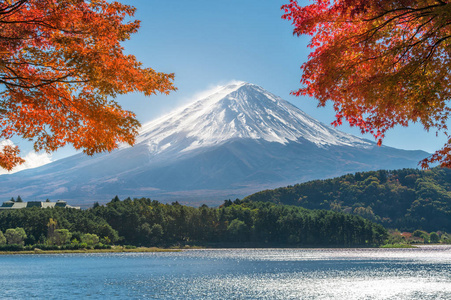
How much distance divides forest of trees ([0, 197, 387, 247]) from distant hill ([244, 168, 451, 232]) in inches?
1656

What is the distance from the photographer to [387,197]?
555 ft

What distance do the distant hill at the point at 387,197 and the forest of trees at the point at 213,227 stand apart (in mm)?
42062

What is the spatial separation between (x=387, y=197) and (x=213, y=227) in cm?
8340

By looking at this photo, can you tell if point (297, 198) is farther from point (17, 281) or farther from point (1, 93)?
point (1, 93)

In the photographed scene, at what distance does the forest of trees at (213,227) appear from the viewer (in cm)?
10031

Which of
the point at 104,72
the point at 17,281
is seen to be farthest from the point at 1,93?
the point at 17,281

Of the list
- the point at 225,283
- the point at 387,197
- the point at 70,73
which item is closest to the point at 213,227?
the point at 225,283

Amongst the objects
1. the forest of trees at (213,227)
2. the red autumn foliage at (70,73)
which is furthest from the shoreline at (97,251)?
the red autumn foliage at (70,73)

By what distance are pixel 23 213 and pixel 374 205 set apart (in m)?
119

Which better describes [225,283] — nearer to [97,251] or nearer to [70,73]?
[70,73]

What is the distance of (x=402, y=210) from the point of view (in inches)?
6403

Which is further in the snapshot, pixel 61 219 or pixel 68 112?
pixel 61 219

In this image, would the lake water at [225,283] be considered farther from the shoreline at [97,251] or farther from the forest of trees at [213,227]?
the forest of trees at [213,227]

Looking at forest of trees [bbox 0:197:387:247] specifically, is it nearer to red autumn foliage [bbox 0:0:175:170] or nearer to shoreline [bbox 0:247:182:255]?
shoreline [bbox 0:247:182:255]
